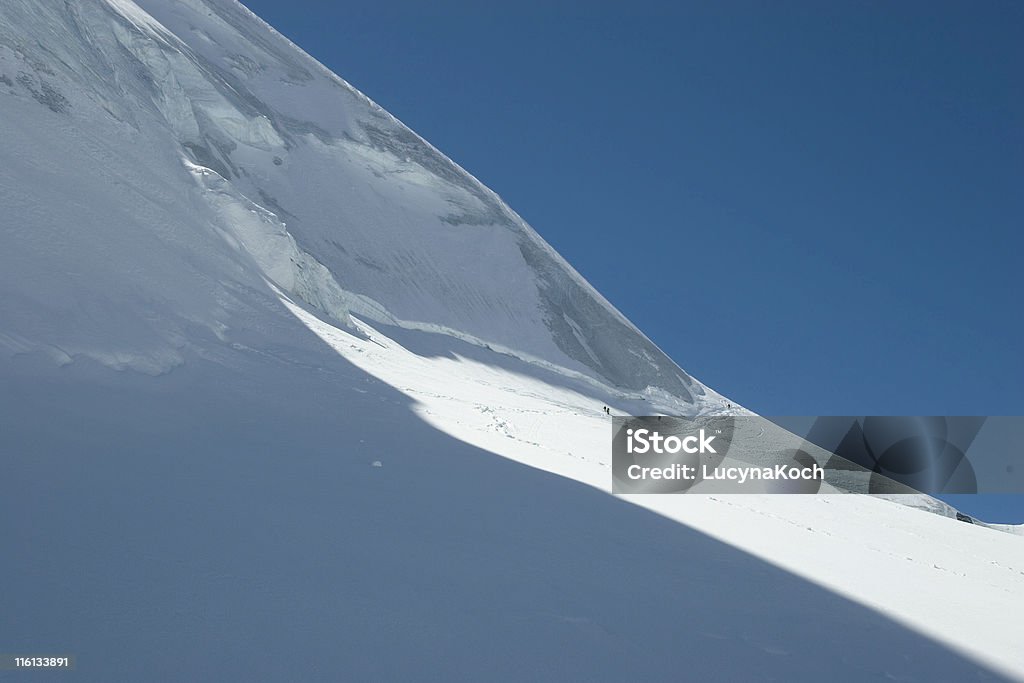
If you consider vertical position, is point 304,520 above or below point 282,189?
below

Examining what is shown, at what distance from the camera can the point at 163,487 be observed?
4.66 meters

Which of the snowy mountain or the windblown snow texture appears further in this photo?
the windblown snow texture

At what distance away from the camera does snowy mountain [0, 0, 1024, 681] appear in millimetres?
3344

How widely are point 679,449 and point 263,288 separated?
341 inches

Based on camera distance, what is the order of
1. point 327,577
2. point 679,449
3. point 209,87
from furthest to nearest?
point 209,87 → point 679,449 → point 327,577

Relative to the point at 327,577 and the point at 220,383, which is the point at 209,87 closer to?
the point at 220,383

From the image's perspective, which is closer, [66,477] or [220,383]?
[66,477]

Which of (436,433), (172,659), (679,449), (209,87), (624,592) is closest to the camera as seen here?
(172,659)

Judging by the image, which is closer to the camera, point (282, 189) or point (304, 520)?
point (304, 520)

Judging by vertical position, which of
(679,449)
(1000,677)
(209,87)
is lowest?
(679,449)

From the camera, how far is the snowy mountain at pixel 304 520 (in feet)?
11.0

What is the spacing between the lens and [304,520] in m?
4.68

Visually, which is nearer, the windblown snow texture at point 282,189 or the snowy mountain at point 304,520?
the snowy mountain at point 304,520

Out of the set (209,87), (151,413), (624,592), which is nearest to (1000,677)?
(624,592)
